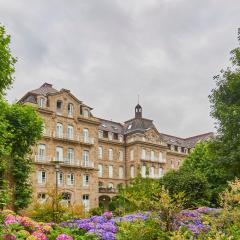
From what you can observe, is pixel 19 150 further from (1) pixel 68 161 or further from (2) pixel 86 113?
(2) pixel 86 113

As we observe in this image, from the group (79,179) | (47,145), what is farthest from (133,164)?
(47,145)

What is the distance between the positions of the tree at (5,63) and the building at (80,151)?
19326 mm

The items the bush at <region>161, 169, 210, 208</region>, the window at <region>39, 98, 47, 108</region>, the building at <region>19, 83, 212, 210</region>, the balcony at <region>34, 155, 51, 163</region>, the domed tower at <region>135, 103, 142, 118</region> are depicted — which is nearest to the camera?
the bush at <region>161, 169, 210, 208</region>

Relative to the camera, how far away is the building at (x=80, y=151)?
47500 millimetres

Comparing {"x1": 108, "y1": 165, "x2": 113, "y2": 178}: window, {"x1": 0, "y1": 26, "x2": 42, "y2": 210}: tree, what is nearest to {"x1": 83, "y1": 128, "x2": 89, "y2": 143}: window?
{"x1": 108, "y1": 165, "x2": 113, "y2": 178}: window

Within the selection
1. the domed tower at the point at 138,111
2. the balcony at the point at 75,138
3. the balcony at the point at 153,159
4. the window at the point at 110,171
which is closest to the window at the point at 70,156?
the balcony at the point at 75,138

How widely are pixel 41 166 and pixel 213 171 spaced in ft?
60.7

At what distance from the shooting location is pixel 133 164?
64312 millimetres

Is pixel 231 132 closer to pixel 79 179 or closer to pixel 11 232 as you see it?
pixel 11 232

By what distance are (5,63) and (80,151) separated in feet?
108

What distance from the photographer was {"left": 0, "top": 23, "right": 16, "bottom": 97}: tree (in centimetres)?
1880

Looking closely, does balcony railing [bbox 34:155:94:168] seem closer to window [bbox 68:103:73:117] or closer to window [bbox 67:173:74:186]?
window [bbox 67:173:74:186]

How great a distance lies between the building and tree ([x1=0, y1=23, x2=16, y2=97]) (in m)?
19.3

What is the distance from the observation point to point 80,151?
5131 centimetres
